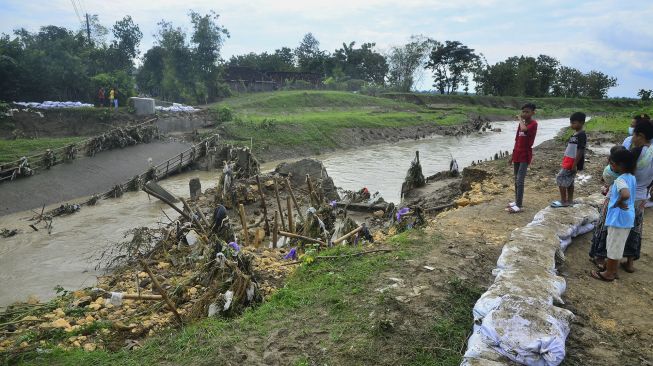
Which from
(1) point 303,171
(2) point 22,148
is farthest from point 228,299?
(2) point 22,148

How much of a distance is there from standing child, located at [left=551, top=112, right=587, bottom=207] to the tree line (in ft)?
96.0

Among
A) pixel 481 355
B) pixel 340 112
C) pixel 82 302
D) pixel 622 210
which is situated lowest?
pixel 82 302

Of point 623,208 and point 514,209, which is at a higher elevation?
point 623,208

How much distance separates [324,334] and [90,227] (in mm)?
11131

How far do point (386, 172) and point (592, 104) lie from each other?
186ft

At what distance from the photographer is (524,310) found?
3.89 meters

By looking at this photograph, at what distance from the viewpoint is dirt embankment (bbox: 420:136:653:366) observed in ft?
13.1

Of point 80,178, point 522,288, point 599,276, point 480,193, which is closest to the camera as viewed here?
point 522,288

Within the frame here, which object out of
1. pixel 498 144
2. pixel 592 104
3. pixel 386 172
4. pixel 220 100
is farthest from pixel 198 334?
pixel 592 104

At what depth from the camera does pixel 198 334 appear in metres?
4.50

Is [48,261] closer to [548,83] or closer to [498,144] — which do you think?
[498,144]

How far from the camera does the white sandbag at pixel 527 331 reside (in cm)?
349

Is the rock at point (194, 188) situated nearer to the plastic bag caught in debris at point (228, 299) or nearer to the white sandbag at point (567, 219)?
→ the plastic bag caught in debris at point (228, 299)

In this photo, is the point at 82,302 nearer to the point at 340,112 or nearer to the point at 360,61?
the point at 340,112
